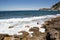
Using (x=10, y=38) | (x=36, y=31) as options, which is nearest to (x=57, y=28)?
(x=36, y=31)

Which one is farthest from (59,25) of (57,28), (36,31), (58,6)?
(58,6)

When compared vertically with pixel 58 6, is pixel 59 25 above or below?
above

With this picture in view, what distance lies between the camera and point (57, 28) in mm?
9852

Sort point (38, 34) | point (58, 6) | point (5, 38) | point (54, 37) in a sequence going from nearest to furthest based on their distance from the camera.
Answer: point (54, 37) < point (5, 38) < point (38, 34) < point (58, 6)

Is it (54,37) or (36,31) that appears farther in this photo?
(36,31)

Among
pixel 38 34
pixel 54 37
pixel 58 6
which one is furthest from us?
pixel 58 6

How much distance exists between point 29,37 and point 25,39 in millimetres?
295

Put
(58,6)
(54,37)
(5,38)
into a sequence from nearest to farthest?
(54,37) → (5,38) → (58,6)

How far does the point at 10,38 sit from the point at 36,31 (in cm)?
173

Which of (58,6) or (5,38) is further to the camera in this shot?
(58,6)

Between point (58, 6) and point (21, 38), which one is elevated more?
point (21, 38)

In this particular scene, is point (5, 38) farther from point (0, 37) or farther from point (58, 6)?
point (58, 6)

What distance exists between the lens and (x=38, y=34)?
9.76 metres

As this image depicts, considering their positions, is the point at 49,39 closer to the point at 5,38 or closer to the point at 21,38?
the point at 21,38
